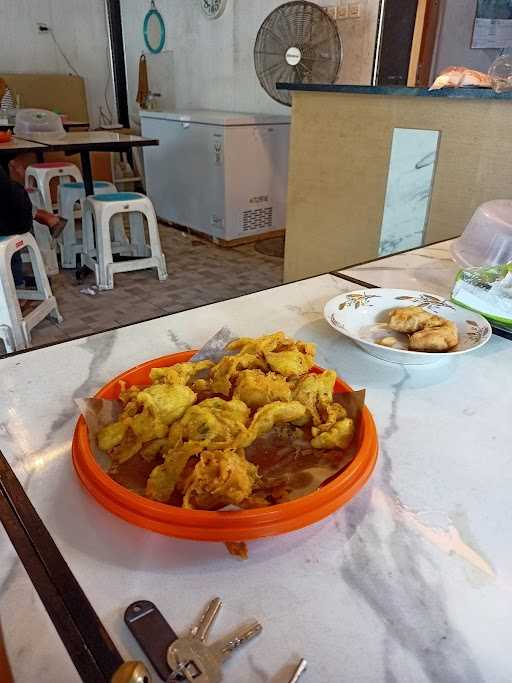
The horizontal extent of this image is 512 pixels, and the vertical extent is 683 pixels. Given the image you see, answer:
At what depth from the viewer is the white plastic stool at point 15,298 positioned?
82.0 inches

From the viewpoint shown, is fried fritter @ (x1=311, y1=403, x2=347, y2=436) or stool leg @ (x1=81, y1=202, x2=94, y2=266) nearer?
fried fritter @ (x1=311, y1=403, x2=347, y2=436)

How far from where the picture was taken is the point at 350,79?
326 cm

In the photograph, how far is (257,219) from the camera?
12.8 ft

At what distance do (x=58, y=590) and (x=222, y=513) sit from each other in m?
0.15

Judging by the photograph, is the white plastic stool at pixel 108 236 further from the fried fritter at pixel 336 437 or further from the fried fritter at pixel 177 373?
the fried fritter at pixel 336 437

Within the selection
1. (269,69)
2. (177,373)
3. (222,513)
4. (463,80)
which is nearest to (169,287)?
(269,69)

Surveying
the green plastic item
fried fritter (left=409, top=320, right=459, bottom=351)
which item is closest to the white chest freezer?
the green plastic item

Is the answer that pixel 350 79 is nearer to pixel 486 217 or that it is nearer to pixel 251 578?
pixel 486 217

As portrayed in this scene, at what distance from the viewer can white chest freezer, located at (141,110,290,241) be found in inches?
140

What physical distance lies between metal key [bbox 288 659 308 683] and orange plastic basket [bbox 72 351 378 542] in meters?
0.10

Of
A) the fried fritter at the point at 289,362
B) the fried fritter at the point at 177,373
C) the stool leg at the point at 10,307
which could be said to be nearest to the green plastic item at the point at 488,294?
the fried fritter at the point at 289,362

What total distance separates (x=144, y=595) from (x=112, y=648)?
0.05 m

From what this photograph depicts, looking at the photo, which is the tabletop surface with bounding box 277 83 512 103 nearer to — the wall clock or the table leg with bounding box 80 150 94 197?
the table leg with bounding box 80 150 94 197

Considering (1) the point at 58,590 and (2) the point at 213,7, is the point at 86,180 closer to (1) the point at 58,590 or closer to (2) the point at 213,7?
(2) the point at 213,7
